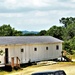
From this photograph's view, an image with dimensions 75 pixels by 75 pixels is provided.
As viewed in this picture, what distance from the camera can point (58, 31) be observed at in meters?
103

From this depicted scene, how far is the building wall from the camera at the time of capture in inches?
1797

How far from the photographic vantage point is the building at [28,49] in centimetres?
4479

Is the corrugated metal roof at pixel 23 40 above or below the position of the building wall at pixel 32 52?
above

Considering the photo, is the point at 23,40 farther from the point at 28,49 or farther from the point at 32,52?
the point at 32,52

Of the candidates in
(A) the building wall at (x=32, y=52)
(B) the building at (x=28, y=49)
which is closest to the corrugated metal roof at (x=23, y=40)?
(B) the building at (x=28, y=49)

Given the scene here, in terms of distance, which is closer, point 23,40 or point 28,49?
point 28,49

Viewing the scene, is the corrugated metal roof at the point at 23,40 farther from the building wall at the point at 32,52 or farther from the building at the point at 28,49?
the building wall at the point at 32,52

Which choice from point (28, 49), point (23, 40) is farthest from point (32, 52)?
point (23, 40)

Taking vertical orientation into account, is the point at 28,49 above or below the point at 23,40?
below

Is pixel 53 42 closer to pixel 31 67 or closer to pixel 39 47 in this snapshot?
pixel 39 47

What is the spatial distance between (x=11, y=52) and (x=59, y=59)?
452 inches

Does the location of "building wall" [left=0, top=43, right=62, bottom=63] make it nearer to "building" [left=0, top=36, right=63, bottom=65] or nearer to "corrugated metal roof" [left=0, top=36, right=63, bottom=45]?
"building" [left=0, top=36, right=63, bottom=65]

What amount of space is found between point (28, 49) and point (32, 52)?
107 cm

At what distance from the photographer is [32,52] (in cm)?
4900
